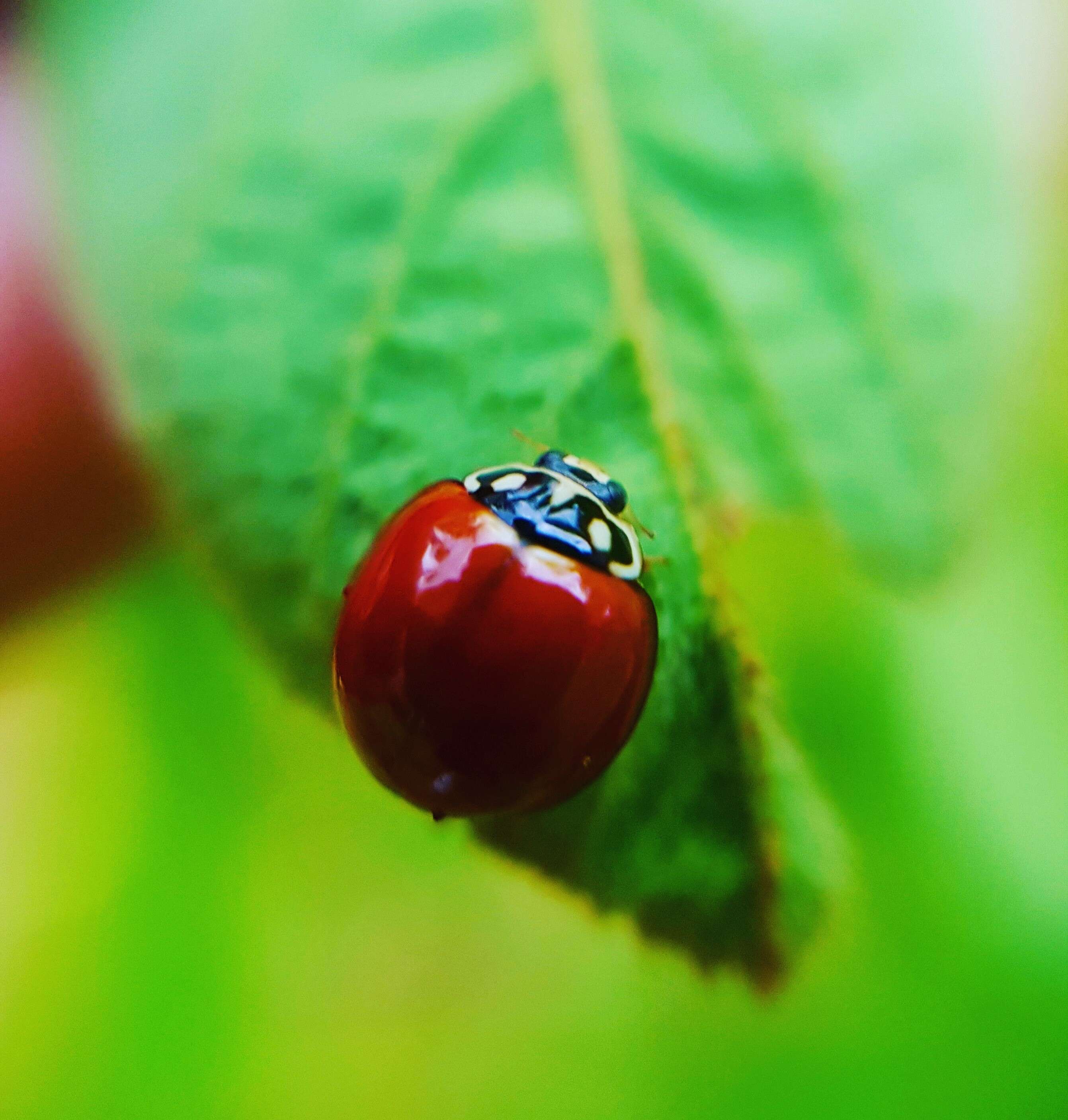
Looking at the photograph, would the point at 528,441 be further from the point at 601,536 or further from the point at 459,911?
the point at 459,911

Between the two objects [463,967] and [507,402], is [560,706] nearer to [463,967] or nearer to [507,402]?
[507,402]

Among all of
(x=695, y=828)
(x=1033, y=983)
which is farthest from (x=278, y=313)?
(x=1033, y=983)

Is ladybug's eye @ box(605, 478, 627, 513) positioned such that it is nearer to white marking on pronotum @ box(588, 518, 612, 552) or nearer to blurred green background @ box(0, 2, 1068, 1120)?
white marking on pronotum @ box(588, 518, 612, 552)

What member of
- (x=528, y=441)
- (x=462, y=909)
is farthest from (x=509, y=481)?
(x=462, y=909)

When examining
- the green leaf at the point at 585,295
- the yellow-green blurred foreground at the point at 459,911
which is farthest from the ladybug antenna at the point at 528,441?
the yellow-green blurred foreground at the point at 459,911

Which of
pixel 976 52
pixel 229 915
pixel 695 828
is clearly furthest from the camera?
pixel 229 915

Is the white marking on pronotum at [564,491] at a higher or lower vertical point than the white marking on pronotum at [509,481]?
higher

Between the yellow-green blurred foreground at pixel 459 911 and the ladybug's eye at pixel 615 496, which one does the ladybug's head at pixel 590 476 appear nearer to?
the ladybug's eye at pixel 615 496
